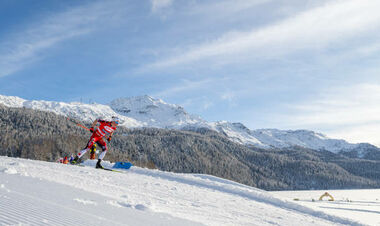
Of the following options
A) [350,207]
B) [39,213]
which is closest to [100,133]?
[39,213]

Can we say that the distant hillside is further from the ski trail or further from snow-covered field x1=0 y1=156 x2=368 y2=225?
the ski trail

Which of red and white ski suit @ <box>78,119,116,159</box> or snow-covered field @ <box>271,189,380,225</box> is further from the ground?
red and white ski suit @ <box>78,119,116,159</box>

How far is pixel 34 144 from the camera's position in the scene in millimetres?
100250

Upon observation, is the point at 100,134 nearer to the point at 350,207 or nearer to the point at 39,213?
the point at 39,213

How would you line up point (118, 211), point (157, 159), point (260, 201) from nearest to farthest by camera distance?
point (118, 211) → point (260, 201) → point (157, 159)

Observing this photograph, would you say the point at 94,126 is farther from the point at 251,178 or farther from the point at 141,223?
the point at 251,178

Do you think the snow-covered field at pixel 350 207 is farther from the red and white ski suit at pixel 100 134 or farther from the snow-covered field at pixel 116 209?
the red and white ski suit at pixel 100 134

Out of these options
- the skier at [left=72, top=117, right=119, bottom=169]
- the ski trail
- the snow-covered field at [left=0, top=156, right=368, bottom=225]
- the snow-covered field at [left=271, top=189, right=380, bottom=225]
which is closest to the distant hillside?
the snow-covered field at [left=271, top=189, right=380, bottom=225]

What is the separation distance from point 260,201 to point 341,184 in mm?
202608

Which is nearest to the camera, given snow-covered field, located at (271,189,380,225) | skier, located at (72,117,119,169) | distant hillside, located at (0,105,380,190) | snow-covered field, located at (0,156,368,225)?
snow-covered field, located at (0,156,368,225)

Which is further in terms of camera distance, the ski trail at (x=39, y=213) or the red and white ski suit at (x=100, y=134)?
the red and white ski suit at (x=100, y=134)

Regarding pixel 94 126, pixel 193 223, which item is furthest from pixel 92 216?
pixel 94 126

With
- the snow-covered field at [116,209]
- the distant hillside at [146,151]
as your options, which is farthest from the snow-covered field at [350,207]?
the distant hillside at [146,151]

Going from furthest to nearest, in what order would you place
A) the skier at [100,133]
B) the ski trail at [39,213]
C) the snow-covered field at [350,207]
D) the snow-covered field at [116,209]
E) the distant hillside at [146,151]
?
the distant hillside at [146,151]
the skier at [100,133]
the snow-covered field at [350,207]
the snow-covered field at [116,209]
the ski trail at [39,213]
